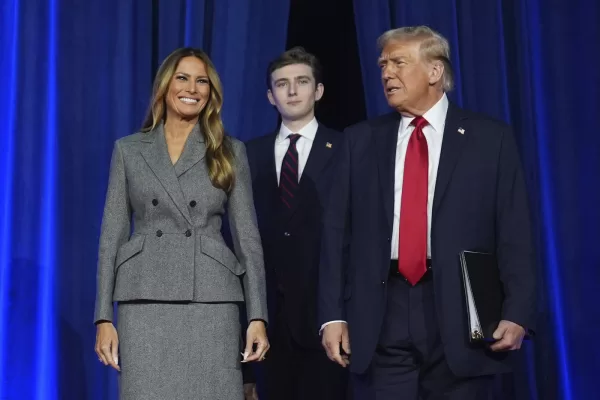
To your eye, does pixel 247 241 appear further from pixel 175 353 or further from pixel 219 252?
pixel 175 353

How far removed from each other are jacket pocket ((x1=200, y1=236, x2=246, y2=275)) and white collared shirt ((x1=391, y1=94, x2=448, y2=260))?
18.7 inches

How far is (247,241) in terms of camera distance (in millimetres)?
2656

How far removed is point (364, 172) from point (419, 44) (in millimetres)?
458

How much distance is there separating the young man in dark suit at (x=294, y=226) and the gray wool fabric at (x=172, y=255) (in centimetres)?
59

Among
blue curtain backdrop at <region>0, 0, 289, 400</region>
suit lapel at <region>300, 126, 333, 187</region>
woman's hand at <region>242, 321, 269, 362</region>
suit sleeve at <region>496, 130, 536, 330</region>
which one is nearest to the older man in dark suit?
suit sleeve at <region>496, 130, 536, 330</region>

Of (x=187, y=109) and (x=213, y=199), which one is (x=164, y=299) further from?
(x=187, y=109)

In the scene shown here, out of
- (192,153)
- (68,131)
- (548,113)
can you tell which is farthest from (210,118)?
(548,113)

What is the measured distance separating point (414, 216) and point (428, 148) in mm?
231

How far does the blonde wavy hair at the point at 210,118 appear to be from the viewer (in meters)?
2.66

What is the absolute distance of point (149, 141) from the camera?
2.72 m

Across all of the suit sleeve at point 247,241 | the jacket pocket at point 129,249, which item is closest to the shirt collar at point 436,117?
the suit sleeve at point 247,241

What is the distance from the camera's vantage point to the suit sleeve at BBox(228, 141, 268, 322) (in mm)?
2607

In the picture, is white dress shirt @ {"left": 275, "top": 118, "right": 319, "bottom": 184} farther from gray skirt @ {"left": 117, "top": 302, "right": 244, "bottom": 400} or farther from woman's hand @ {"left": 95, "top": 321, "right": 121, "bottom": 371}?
woman's hand @ {"left": 95, "top": 321, "right": 121, "bottom": 371}

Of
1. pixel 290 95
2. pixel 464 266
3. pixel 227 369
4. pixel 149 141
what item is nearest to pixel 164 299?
pixel 227 369
